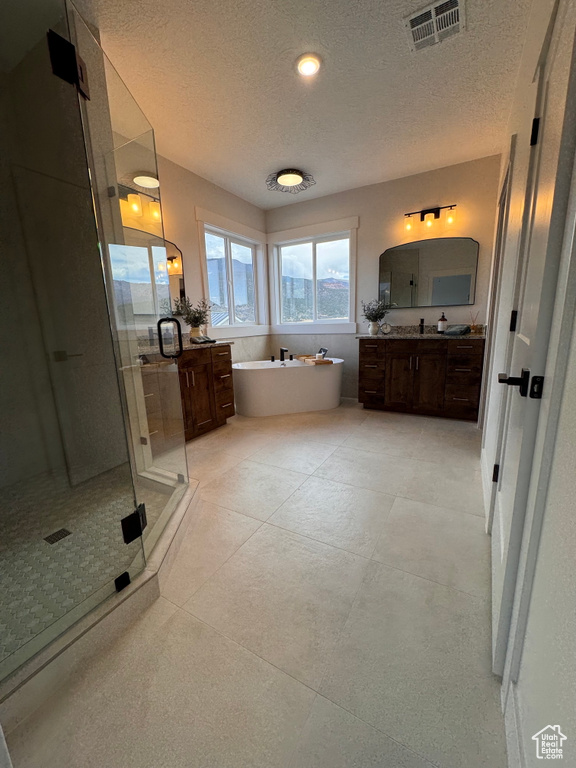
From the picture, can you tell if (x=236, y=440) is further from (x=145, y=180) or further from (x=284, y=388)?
(x=145, y=180)

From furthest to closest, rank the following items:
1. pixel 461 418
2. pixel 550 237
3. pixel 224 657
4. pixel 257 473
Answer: pixel 461 418
pixel 257 473
pixel 224 657
pixel 550 237

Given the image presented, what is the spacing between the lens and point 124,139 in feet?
6.65

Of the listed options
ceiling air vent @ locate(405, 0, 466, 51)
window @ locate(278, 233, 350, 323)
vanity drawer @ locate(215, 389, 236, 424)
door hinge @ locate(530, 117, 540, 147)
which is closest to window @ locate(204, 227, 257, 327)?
window @ locate(278, 233, 350, 323)

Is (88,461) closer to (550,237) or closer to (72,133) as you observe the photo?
(72,133)

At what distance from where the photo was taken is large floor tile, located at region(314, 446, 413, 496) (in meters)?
2.09

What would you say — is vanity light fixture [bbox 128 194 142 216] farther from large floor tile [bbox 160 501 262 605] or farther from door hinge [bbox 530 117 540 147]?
door hinge [bbox 530 117 540 147]

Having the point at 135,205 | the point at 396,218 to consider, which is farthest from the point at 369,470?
the point at 396,218

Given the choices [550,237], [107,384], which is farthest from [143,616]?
[550,237]

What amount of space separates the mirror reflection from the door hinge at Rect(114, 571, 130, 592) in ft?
12.4

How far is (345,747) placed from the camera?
814 mm

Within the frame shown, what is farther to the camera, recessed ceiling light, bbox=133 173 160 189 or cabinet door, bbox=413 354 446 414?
cabinet door, bbox=413 354 446 414

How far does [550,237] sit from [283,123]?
2.67m

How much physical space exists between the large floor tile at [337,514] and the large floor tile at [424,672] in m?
0.28

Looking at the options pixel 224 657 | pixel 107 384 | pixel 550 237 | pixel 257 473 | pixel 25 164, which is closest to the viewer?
pixel 550 237
